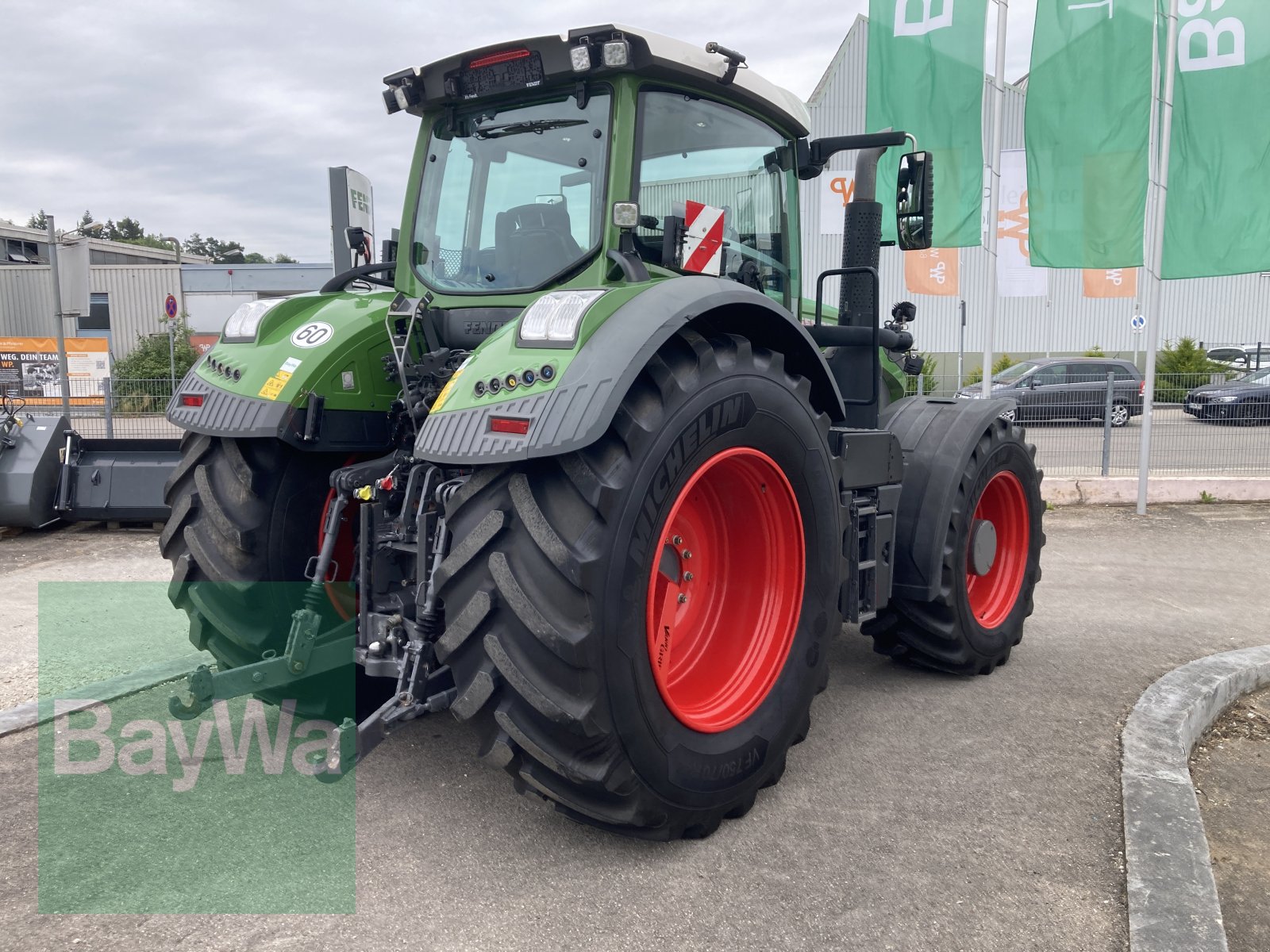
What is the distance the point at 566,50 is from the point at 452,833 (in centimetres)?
249

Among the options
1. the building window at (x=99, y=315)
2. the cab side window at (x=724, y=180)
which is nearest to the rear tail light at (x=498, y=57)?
the cab side window at (x=724, y=180)

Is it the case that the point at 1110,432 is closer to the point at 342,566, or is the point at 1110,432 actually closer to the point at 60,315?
the point at 342,566

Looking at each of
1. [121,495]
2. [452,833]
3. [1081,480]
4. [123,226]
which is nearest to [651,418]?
[452,833]

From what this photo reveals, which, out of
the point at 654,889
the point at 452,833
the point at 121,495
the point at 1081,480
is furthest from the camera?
the point at 1081,480

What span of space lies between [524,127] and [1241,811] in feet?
11.2

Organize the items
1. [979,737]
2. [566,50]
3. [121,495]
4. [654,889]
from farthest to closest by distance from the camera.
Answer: [121,495], [979,737], [566,50], [654,889]

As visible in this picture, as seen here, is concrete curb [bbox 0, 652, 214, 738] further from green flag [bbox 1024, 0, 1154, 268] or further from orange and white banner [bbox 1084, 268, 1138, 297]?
orange and white banner [bbox 1084, 268, 1138, 297]

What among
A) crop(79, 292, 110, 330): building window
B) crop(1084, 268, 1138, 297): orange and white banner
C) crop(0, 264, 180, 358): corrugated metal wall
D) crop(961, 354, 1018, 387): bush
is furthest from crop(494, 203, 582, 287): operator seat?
crop(79, 292, 110, 330): building window

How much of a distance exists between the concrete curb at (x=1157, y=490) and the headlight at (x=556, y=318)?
846 cm

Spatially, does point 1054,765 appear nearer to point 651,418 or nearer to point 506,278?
point 651,418

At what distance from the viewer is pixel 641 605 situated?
8.69 feet

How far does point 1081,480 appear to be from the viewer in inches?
398

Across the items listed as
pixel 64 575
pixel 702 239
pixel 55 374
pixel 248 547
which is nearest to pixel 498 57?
pixel 702 239

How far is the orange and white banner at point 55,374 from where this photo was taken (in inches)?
483
